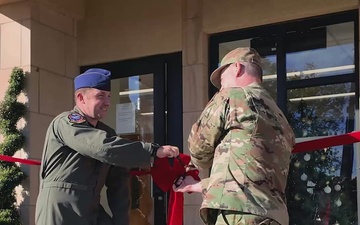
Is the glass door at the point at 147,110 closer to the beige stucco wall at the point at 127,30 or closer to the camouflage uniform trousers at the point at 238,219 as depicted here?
the beige stucco wall at the point at 127,30

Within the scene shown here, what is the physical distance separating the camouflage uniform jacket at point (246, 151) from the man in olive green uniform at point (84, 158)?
0.44 m

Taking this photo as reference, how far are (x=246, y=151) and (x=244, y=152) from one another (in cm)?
1

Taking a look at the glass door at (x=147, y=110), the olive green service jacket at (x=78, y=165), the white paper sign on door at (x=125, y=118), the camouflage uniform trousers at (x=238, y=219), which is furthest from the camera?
the white paper sign on door at (x=125, y=118)

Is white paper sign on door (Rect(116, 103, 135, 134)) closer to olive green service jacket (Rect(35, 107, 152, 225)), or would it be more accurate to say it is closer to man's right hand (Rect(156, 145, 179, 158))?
olive green service jacket (Rect(35, 107, 152, 225))

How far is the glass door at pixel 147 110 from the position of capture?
244 inches

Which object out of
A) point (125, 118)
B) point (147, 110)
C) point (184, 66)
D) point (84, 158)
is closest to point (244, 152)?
point (84, 158)

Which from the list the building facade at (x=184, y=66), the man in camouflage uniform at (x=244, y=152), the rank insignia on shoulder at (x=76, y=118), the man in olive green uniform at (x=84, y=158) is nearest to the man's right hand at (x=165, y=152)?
the man in olive green uniform at (x=84, y=158)

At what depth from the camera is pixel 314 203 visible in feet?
17.9

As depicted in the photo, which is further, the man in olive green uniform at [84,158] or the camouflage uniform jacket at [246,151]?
the man in olive green uniform at [84,158]

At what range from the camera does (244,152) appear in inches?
104

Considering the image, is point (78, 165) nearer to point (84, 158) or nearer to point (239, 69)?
point (84, 158)

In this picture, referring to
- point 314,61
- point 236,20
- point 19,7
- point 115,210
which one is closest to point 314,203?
point 314,61

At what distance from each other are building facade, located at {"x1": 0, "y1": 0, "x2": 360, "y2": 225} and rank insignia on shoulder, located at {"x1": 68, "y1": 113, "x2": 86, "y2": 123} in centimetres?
282

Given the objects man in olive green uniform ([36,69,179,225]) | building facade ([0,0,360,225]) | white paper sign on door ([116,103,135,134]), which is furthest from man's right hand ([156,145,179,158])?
white paper sign on door ([116,103,135,134])
